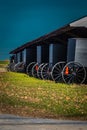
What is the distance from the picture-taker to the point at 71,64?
17844 mm

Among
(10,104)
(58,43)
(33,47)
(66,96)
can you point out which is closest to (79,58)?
(58,43)

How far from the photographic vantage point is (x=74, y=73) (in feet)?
57.4

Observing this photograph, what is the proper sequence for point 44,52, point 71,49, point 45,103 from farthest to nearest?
point 44,52 < point 71,49 < point 45,103

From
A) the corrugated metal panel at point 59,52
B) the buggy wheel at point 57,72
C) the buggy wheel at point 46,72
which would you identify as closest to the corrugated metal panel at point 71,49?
the buggy wheel at point 57,72

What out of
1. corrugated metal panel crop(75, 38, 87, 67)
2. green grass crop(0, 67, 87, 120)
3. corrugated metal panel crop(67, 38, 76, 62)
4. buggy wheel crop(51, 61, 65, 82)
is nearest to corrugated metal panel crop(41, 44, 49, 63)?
buggy wheel crop(51, 61, 65, 82)

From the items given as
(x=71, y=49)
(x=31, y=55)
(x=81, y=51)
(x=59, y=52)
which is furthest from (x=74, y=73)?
(x=31, y=55)

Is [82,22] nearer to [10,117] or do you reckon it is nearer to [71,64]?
[71,64]

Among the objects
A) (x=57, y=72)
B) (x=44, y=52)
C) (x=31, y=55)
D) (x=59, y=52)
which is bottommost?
(x=57, y=72)

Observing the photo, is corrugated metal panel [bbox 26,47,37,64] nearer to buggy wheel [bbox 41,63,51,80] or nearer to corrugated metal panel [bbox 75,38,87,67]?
buggy wheel [bbox 41,63,51,80]

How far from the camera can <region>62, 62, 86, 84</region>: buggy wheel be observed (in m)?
17.5

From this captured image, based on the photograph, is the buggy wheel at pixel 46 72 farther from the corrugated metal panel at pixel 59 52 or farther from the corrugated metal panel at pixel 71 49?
the corrugated metal panel at pixel 71 49

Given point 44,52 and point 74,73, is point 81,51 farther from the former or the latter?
point 44,52

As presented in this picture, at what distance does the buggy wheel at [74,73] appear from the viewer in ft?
57.3

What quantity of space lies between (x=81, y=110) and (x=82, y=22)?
966 cm
